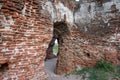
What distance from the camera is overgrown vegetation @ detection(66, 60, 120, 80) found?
4867 millimetres

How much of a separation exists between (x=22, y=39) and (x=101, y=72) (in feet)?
10.8

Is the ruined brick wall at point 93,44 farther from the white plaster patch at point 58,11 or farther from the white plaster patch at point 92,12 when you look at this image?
the white plaster patch at point 58,11

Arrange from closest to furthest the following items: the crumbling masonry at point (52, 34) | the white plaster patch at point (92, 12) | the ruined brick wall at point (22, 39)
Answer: the ruined brick wall at point (22, 39), the crumbling masonry at point (52, 34), the white plaster patch at point (92, 12)

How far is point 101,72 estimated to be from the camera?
5152 mm

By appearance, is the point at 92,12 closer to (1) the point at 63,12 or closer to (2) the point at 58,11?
(1) the point at 63,12

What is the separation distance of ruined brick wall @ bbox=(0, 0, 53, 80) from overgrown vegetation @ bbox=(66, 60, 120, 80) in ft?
6.28

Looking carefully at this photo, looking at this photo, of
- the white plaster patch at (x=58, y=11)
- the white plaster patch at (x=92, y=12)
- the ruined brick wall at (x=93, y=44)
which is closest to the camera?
the white plaster patch at (x=58, y=11)

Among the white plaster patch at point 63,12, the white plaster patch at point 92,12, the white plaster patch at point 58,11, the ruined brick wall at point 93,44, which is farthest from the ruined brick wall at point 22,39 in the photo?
the white plaster patch at point 92,12

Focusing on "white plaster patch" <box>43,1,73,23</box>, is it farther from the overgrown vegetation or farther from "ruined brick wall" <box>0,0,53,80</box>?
the overgrown vegetation

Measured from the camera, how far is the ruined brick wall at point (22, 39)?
9.04 ft

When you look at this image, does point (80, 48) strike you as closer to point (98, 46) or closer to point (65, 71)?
point (98, 46)

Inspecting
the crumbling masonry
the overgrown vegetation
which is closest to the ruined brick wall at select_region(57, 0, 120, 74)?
the crumbling masonry

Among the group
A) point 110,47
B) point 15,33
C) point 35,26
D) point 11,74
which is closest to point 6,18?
point 15,33

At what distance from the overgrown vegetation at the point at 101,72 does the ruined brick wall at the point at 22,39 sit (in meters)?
1.91
